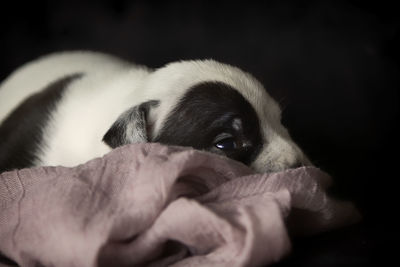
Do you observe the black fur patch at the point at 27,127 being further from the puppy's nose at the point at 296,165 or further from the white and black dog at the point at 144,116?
the puppy's nose at the point at 296,165

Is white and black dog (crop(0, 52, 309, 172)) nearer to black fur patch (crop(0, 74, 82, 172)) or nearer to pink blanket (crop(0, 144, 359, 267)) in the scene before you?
black fur patch (crop(0, 74, 82, 172))

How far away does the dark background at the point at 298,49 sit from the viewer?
1453 millimetres

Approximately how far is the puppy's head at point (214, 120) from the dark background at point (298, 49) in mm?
244

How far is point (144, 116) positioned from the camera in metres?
1.18

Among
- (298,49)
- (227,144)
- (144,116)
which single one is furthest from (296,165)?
(298,49)

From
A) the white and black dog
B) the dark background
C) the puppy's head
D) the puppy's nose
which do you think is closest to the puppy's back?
the white and black dog

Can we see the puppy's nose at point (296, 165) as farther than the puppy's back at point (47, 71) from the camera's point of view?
No

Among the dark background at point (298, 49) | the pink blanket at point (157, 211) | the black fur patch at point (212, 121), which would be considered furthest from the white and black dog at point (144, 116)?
the dark background at point (298, 49)

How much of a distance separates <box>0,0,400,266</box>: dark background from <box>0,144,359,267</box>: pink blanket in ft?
1.22

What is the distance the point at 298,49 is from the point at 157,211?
1023mm

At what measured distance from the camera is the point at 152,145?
3.15 feet

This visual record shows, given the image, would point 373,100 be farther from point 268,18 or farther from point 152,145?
point 152,145

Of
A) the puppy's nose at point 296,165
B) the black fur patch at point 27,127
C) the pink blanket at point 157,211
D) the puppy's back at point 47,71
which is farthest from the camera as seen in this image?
the puppy's back at point 47,71

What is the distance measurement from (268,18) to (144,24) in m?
0.43
